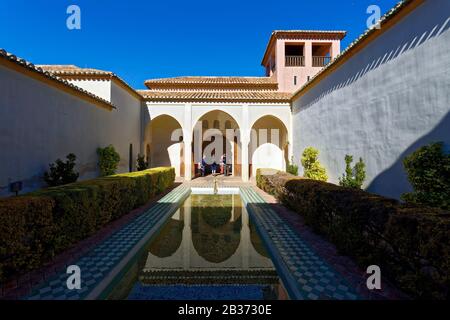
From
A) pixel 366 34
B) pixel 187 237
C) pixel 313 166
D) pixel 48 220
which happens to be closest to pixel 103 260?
pixel 48 220

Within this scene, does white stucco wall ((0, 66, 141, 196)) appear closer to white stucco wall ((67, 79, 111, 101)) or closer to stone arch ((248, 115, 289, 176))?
white stucco wall ((67, 79, 111, 101))

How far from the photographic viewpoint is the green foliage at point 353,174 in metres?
7.19

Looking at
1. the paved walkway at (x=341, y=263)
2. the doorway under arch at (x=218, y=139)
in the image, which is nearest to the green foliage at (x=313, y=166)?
the paved walkway at (x=341, y=263)

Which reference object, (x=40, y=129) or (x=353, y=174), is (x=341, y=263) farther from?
(x=40, y=129)

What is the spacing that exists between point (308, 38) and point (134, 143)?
588 inches

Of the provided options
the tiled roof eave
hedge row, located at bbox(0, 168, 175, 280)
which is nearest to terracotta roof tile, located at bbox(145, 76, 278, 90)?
the tiled roof eave

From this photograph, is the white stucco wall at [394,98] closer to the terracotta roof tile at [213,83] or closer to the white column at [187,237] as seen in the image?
the white column at [187,237]

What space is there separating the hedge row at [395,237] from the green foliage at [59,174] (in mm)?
7261

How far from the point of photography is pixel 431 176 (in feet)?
14.5

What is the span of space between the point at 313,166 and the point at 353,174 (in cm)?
277

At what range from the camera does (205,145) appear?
17562 mm

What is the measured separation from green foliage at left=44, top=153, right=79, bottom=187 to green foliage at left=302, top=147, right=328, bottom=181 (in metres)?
9.15

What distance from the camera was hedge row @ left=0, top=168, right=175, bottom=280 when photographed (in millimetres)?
3088
